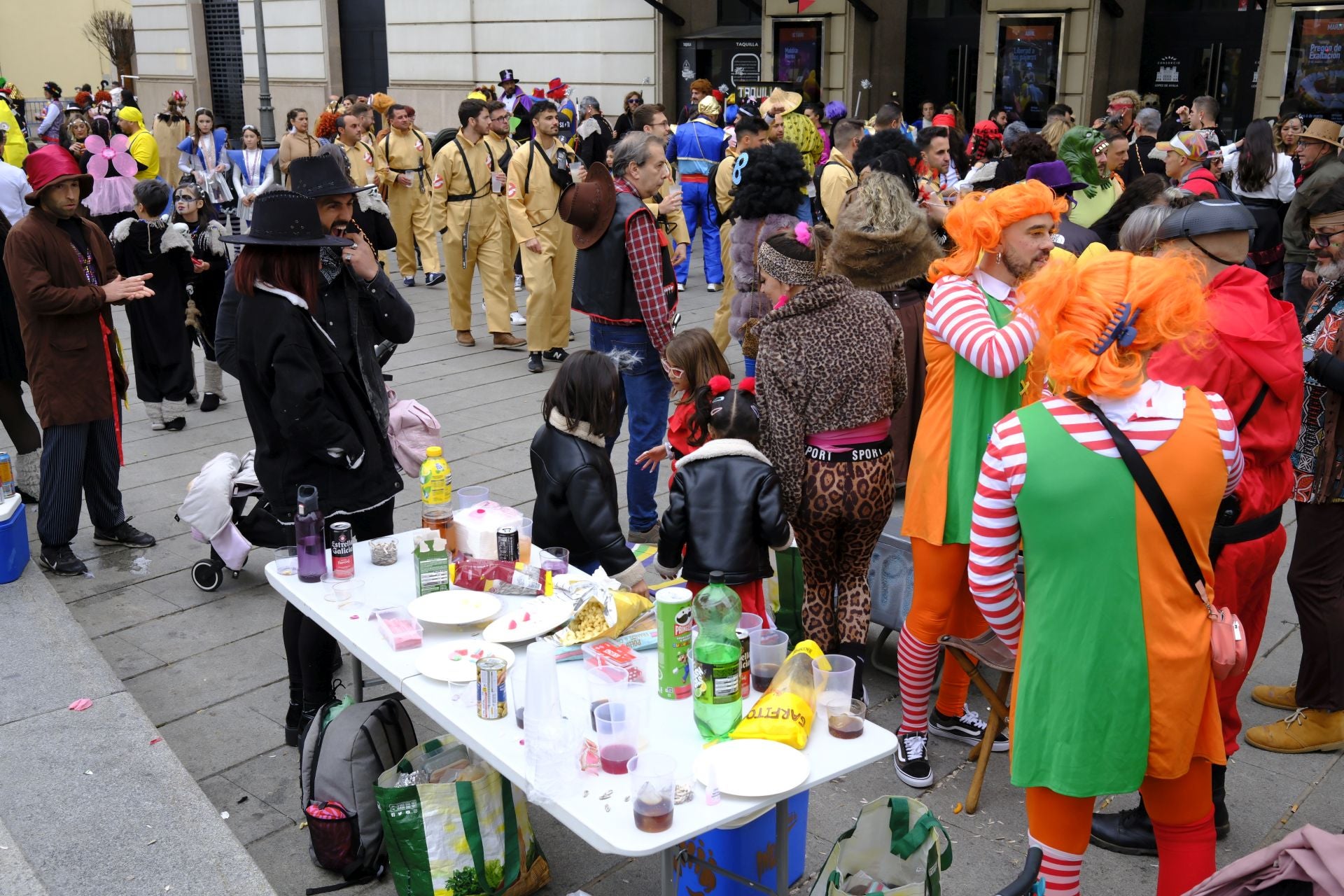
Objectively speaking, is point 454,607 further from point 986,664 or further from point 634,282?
point 634,282

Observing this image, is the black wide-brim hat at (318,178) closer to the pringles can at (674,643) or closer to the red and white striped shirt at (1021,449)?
the pringles can at (674,643)

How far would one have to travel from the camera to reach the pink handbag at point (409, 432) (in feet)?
17.2

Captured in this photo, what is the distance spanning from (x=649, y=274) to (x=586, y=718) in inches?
139

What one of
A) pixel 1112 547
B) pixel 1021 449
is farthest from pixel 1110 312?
pixel 1112 547

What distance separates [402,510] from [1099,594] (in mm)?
4821

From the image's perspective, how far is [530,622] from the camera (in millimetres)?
3555

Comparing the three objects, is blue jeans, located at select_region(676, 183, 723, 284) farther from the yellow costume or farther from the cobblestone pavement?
the cobblestone pavement

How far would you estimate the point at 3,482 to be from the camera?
19.0 ft

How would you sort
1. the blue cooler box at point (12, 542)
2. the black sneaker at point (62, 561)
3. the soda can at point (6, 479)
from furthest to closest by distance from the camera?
1. the black sneaker at point (62, 561)
2. the soda can at point (6, 479)
3. the blue cooler box at point (12, 542)

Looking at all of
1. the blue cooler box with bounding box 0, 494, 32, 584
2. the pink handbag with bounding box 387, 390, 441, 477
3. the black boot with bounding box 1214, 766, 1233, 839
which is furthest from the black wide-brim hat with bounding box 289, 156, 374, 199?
the black boot with bounding box 1214, 766, 1233, 839

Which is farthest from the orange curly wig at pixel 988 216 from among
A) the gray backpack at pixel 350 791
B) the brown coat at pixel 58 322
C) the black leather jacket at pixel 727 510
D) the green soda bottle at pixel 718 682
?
the brown coat at pixel 58 322

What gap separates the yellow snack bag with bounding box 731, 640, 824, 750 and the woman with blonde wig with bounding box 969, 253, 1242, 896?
1.66ft

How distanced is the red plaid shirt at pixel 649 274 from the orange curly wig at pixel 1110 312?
3572mm

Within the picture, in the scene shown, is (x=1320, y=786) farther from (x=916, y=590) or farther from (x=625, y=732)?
(x=625, y=732)
